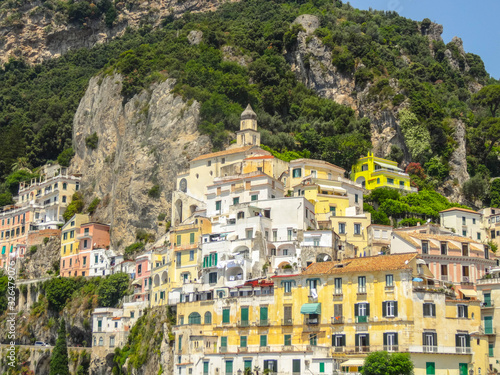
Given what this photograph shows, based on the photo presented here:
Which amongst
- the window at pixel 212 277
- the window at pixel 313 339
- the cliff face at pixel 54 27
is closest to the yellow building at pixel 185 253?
the window at pixel 212 277

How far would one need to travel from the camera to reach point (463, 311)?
5788 centimetres

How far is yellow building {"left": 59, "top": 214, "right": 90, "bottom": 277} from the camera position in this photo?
93875 millimetres

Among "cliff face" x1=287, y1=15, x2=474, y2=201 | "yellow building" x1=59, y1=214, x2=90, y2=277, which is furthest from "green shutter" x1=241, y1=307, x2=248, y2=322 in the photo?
"cliff face" x1=287, y1=15, x2=474, y2=201

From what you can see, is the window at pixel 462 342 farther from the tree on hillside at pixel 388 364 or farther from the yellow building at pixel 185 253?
the yellow building at pixel 185 253

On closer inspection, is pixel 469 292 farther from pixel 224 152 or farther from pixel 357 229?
pixel 224 152

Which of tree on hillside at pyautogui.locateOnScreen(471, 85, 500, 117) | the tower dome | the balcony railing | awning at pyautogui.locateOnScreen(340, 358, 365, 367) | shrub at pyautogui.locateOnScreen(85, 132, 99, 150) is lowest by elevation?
awning at pyautogui.locateOnScreen(340, 358, 365, 367)

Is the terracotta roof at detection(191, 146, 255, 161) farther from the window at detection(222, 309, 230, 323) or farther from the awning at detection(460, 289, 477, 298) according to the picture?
the awning at detection(460, 289, 477, 298)

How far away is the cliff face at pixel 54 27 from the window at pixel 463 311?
111038 mm

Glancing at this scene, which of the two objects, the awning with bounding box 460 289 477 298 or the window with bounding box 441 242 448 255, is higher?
the window with bounding box 441 242 448 255

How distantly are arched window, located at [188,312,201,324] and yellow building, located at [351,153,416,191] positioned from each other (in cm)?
3392

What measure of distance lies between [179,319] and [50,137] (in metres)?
67.3

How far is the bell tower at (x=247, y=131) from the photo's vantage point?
91.7 m

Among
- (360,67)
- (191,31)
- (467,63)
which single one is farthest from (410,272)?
(467,63)

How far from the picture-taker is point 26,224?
104250mm
